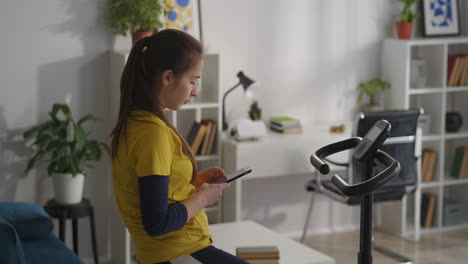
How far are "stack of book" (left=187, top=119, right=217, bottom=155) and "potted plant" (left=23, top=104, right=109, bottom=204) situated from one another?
595 mm

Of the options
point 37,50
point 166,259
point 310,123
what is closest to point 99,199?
point 37,50

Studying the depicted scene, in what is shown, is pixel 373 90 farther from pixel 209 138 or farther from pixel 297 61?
pixel 209 138

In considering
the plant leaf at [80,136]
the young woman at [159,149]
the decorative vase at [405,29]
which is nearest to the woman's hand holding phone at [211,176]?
the young woman at [159,149]

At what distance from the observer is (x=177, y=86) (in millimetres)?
2096

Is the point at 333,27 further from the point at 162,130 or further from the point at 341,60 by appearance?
the point at 162,130

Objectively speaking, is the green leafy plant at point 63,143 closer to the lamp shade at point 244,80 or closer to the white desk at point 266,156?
the white desk at point 266,156

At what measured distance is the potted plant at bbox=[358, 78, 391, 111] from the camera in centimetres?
507

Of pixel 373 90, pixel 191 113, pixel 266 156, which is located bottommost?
pixel 266 156

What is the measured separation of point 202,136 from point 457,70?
1.97 m

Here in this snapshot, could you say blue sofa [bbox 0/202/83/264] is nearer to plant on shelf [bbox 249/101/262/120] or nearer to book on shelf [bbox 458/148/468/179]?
plant on shelf [bbox 249/101/262/120]

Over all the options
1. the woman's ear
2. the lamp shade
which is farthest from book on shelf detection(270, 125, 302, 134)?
the woman's ear

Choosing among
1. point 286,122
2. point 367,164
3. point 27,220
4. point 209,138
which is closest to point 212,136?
point 209,138

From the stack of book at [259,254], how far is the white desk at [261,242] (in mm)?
83

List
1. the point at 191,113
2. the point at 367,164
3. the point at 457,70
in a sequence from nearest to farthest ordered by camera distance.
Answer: the point at 367,164 < the point at 191,113 < the point at 457,70
